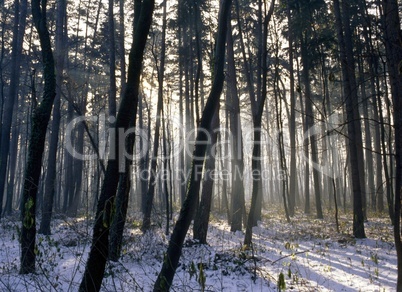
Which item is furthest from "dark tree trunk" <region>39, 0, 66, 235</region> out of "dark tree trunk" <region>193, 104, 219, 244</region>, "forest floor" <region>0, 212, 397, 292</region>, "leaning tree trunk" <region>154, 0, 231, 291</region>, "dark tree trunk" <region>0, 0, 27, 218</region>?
"leaning tree trunk" <region>154, 0, 231, 291</region>

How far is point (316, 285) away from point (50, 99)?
Answer: 6.33 metres

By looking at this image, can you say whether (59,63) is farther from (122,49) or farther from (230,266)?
(230,266)

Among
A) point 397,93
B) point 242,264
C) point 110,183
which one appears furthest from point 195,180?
point 242,264

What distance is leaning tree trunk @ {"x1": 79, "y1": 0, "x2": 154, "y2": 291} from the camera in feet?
11.1

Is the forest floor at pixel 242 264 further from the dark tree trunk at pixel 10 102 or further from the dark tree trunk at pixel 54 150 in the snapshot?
the dark tree trunk at pixel 10 102

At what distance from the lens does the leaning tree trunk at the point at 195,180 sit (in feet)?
14.4

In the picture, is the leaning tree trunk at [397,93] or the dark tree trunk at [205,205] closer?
the leaning tree trunk at [397,93]

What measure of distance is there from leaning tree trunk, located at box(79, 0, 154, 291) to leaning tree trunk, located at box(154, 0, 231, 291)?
1.03 meters

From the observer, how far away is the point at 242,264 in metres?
7.51

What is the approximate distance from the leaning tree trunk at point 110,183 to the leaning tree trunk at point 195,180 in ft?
3.38

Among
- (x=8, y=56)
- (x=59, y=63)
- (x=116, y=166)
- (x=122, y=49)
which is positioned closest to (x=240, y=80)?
(x=122, y=49)

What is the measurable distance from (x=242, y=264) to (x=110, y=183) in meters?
4.92

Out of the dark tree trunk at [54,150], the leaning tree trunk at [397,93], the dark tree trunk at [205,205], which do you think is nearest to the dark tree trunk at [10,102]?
the dark tree trunk at [54,150]

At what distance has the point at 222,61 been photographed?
5.06 metres
